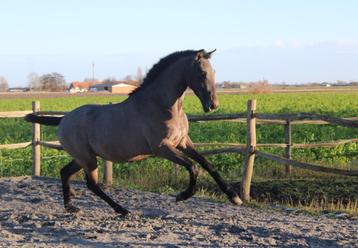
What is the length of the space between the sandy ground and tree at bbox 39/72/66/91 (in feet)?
435

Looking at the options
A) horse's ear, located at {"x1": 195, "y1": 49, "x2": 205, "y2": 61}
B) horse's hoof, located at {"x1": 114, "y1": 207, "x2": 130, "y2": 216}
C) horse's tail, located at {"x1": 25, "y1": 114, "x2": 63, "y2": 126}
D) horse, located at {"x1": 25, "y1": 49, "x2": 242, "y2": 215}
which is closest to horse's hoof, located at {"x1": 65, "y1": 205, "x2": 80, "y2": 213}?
horse, located at {"x1": 25, "y1": 49, "x2": 242, "y2": 215}

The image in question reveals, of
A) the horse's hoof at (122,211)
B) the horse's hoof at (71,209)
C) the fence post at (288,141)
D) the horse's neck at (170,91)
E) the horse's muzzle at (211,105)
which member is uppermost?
the horse's neck at (170,91)

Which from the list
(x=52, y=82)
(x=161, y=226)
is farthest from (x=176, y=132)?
(x=52, y=82)

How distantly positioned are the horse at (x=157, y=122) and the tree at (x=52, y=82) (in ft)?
438

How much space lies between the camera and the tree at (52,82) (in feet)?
455

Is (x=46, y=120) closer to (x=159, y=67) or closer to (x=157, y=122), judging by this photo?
(x=159, y=67)

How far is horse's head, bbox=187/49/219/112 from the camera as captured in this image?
6707 millimetres

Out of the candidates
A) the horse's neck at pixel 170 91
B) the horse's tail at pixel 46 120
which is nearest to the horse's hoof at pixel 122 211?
the horse's neck at pixel 170 91

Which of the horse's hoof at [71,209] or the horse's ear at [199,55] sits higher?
the horse's ear at [199,55]

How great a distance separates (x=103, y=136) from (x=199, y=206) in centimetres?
178

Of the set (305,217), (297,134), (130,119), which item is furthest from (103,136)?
(297,134)

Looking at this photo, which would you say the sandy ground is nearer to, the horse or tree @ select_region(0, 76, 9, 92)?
the horse

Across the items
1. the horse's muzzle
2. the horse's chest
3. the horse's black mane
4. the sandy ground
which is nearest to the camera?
the sandy ground

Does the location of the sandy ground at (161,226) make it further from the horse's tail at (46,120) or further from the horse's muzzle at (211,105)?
the horse's muzzle at (211,105)
